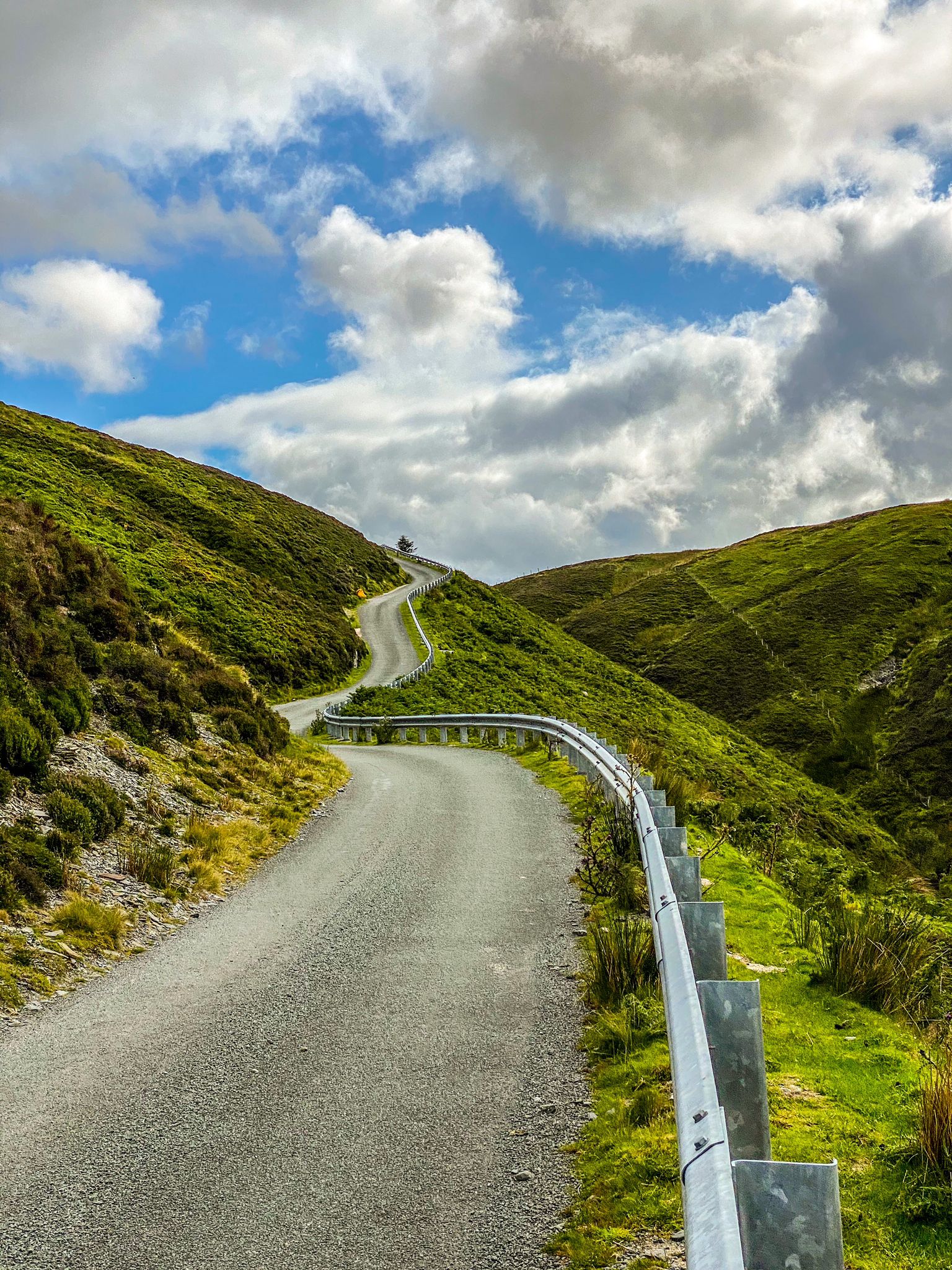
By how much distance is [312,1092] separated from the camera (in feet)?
17.6

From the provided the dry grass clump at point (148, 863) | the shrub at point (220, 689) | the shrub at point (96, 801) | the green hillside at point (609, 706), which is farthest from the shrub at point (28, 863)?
the green hillside at point (609, 706)

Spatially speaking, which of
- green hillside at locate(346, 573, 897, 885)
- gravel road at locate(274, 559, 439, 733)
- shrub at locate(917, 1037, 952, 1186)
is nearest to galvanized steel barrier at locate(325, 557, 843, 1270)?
shrub at locate(917, 1037, 952, 1186)

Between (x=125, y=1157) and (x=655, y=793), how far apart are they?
20.2ft

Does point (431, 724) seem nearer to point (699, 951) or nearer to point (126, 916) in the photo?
point (126, 916)

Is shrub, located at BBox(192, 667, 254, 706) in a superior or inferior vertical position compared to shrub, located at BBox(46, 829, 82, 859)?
superior

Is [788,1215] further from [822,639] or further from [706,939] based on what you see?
[822,639]

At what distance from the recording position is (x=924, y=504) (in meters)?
125

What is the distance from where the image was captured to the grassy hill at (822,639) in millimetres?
61562

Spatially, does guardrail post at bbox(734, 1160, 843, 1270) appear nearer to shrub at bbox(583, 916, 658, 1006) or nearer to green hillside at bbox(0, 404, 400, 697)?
shrub at bbox(583, 916, 658, 1006)

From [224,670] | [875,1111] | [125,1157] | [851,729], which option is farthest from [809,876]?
[851,729]

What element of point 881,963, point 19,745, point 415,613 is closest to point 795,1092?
point 881,963

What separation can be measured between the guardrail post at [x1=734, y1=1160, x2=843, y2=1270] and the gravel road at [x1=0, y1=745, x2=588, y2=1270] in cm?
171

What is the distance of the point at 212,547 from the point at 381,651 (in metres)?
15.8

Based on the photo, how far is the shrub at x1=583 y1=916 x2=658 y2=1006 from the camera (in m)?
6.51
